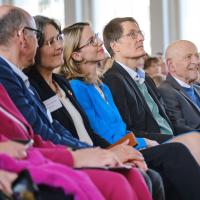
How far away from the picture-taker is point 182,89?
4.41 metres

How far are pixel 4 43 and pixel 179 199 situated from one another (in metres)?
1.09

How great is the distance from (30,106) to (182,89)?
213 centimetres

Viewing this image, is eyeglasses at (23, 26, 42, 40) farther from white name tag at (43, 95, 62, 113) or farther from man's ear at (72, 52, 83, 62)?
man's ear at (72, 52, 83, 62)

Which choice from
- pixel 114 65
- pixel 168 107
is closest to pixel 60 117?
pixel 114 65

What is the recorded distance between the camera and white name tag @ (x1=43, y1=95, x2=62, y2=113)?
2918mm

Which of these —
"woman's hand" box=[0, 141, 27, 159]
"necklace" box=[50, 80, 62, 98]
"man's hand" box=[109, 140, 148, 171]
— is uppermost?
"necklace" box=[50, 80, 62, 98]

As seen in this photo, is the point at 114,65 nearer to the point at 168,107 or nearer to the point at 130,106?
the point at 130,106

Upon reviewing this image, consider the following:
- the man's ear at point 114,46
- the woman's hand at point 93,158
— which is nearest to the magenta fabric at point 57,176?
the woman's hand at point 93,158

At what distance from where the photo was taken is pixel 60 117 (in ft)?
9.67

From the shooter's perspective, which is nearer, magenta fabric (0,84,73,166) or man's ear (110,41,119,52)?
magenta fabric (0,84,73,166)

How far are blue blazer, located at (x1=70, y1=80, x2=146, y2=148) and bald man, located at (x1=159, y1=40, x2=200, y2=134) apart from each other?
0.80 meters

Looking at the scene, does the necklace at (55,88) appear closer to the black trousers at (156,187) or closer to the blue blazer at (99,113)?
the blue blazer at (99,113)

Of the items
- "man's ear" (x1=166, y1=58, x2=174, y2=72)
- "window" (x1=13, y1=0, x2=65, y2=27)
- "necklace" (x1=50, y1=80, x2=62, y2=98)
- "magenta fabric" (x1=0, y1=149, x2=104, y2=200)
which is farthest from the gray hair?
"window" (x1=13, y1=0, x2=65, y2=27)

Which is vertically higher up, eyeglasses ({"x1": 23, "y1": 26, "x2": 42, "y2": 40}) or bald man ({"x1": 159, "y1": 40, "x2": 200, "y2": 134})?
eyeglasses ({"x1": 23, "y1": 26, "x2": 42, "y2": 40})
